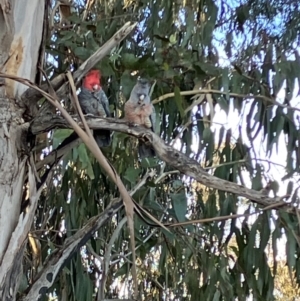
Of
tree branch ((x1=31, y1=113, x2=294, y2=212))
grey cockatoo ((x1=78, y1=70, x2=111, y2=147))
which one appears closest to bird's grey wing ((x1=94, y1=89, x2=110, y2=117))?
grey cockatoo ((x1=78, y1=70, x2=111, y2=147))

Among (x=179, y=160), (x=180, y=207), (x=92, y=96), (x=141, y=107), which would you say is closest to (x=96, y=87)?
(x=92, y=96)

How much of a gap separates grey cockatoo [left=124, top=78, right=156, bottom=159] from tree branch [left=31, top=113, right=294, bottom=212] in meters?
0.32

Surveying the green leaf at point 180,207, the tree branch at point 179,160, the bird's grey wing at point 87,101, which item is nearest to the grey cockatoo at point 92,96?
the bird's grey wing at point 87,101

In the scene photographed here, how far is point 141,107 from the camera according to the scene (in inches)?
44.3

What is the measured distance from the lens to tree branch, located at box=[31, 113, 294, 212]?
691 mm

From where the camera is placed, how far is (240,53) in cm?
175

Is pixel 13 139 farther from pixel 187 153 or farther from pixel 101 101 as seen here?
pixel 187 153

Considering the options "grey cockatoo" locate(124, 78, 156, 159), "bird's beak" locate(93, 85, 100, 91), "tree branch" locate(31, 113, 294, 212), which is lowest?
"tree branch" locate(31, 113, 294, 212)

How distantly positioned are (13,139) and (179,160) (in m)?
0.24

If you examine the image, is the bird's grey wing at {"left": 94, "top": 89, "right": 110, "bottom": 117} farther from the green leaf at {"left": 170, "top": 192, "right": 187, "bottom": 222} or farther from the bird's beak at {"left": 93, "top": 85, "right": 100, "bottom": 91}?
the green leaf at {"left": 170, "top": 192, "right": 187, "bottom": 222}

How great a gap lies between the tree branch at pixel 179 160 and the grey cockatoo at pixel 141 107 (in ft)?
1.06

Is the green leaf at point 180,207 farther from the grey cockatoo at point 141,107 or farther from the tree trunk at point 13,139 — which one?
the tree trunk at point 13,139

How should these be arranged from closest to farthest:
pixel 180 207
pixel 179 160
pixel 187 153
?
pixel 179 160, pixel 180 207, pixel 187 153

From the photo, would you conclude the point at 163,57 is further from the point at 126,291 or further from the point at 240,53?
the point at 126,291
